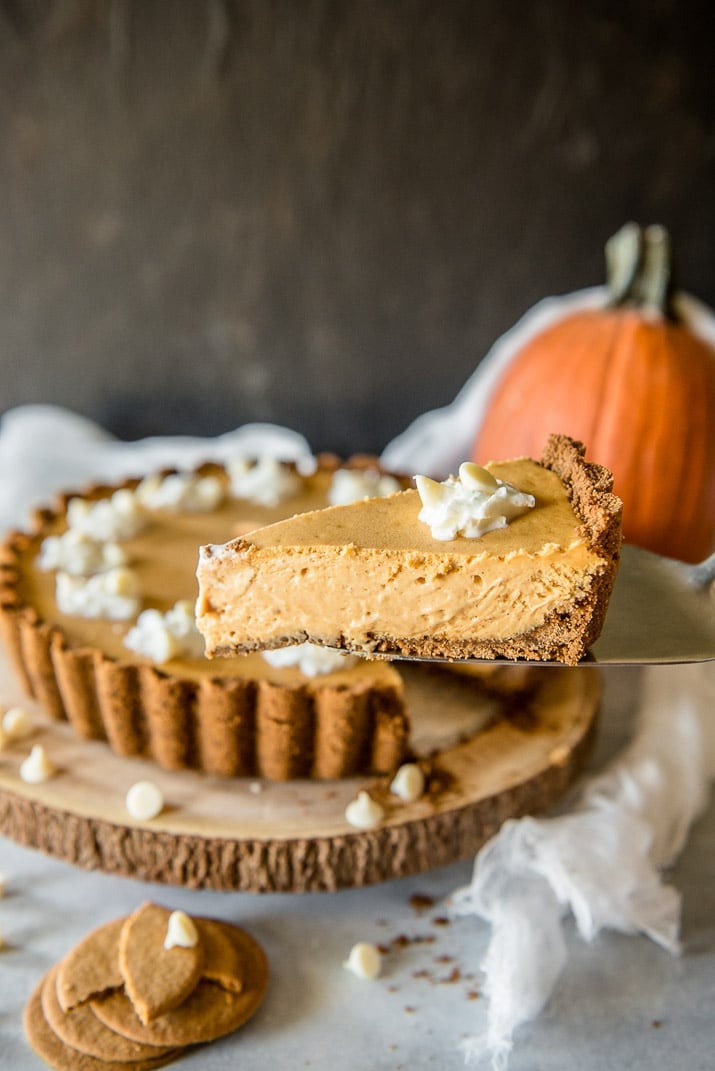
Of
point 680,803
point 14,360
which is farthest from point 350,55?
point 680,803

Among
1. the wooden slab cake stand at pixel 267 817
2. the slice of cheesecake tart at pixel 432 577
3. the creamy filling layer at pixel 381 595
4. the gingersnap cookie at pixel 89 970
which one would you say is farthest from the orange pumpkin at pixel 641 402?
the gingersnap cookie at pixel 89 970

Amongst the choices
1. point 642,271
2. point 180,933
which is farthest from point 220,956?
point 642,271

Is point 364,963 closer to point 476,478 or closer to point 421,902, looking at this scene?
point 421,902

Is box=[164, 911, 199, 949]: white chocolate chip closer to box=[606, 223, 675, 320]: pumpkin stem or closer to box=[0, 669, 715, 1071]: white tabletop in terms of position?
box=[0, 669, 715, 1071]: white tabletop

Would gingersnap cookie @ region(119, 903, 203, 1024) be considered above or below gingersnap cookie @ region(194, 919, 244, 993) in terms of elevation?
above

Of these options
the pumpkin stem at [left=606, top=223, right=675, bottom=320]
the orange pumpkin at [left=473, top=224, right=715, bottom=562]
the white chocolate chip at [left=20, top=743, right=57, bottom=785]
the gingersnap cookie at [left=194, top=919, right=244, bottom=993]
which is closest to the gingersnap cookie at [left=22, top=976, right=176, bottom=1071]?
the gingersnap cookie at [left=194, top=919, right=244, bottom=993]

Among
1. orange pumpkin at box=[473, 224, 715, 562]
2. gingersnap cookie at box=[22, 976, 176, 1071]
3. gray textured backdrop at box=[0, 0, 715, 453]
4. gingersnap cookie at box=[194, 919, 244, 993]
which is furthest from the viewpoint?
gray textured backdrop at box=[0, 0, 715, 453]
